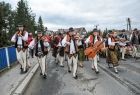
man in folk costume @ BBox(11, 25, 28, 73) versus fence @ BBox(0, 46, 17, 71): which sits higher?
man in folk costume @ BBox(11, 25, 28, 73)

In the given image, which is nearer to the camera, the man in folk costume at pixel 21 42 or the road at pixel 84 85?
the road at pixel 84 85

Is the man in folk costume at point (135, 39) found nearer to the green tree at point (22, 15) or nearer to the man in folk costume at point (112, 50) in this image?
the man in folk costume at point (112, 50)

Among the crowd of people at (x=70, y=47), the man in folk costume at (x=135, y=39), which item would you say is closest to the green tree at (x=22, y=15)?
the man in folk costume at (x=135, y=39)

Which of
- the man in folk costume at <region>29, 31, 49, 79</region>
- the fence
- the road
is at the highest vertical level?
the man in folk costume at <region>29, 31, 49, 79</region>

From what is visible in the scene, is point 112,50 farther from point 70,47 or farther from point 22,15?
point 22,15

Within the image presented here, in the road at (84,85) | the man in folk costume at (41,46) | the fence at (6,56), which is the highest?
the man in folk costume at (41,46)

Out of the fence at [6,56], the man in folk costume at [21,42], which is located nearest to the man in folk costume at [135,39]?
the fence at [6,56]

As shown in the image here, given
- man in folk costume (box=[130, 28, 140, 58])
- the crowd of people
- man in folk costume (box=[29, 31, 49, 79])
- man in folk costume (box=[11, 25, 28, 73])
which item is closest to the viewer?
man in folk costume (box=[29, 31, 49, 79])

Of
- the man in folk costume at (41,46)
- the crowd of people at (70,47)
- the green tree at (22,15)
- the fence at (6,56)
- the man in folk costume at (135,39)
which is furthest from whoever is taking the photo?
the green tree at (22,15)

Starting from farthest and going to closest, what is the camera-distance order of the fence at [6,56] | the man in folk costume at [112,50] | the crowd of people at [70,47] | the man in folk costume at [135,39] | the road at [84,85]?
the man in folk costume at [135,39], the fence at [6,56], the man in folk costume at [112,50], the crowd of people at [70,47], the road at [84,85]

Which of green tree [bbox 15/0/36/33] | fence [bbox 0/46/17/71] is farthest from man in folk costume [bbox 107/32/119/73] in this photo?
green tree [bbox 15/0/36/33]

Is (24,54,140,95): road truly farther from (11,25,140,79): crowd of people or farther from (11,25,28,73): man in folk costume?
(11,25,28,73): man in folk costume

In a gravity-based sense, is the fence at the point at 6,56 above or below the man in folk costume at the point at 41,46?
below

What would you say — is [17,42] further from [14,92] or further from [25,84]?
[14,92]
